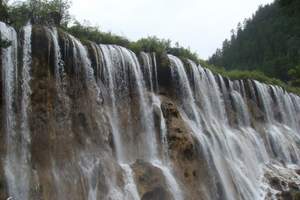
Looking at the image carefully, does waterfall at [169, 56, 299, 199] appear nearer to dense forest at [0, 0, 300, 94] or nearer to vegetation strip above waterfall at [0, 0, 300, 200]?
vegetation strip above waterfall at [0, 0, 300, 200]

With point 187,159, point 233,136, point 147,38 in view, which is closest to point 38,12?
Result: point 147,38

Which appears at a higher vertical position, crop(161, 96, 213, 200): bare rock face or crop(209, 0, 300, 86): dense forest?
crop(209, 0, 300, 86): dense forest

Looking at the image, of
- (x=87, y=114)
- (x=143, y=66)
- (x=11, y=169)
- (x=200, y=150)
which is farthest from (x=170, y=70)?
(x=11, y=169)

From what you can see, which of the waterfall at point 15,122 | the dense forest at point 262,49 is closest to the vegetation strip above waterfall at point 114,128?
the waterfall at point 15,122

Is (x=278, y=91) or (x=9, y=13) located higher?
(x=9, y=13)

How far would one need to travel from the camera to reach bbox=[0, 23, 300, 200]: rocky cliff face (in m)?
14.3

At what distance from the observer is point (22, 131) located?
47.1 feet

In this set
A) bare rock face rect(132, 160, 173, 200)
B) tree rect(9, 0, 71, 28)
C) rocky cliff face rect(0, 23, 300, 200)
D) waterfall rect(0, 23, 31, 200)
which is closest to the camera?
waterfall rect(0, 23, 31, 200)

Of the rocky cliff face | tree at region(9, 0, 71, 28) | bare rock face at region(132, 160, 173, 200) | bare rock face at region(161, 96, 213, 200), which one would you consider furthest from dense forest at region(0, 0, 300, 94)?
bare rock face at region(132, 160, 173, 200)

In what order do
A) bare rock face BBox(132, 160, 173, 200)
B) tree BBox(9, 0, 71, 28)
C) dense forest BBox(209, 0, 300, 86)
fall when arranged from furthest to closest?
dense forest BBox(209, 0, 300, 86), tree BBox(9, 0, 71, 28), bare rock face BBox(132, 160, 173, 200)

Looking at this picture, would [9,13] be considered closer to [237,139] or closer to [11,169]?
[11,169]

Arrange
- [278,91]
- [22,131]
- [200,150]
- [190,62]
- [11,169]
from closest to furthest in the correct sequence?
[11,169]
[22,131]
[200,150]
[190,62]
[278,91]

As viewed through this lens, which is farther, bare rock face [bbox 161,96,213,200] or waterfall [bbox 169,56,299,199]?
waterfall [bbox 169,56,299,199]

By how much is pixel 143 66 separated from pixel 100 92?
143 inches
